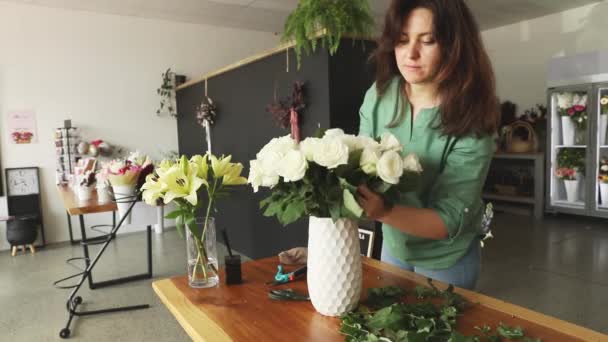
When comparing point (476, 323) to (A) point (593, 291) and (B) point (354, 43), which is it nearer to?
(B) point (354, 43)

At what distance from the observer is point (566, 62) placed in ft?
17.9

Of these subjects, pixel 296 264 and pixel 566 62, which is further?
pixel 566 62

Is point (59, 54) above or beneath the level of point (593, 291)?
above

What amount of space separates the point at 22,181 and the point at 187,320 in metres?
4.99

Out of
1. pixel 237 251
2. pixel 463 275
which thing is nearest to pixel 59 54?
pixel 237 251

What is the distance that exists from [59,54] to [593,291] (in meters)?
5.80

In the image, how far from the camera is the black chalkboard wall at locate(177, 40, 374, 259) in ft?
9.38

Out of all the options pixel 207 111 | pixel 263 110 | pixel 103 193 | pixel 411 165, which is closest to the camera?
pixel 411 165

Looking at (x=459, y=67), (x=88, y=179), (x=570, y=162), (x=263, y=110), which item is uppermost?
(x=263, y=110)

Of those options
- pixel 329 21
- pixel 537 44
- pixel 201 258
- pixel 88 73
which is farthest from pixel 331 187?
pixel 537 44

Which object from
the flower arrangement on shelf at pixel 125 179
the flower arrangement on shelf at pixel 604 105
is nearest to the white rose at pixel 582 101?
the flower arrangement on shelf at pixel 604 105

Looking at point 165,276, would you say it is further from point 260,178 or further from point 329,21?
point 260,178

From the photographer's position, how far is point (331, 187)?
2.88 feet

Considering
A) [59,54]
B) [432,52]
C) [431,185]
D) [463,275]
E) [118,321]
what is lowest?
[118,321]
